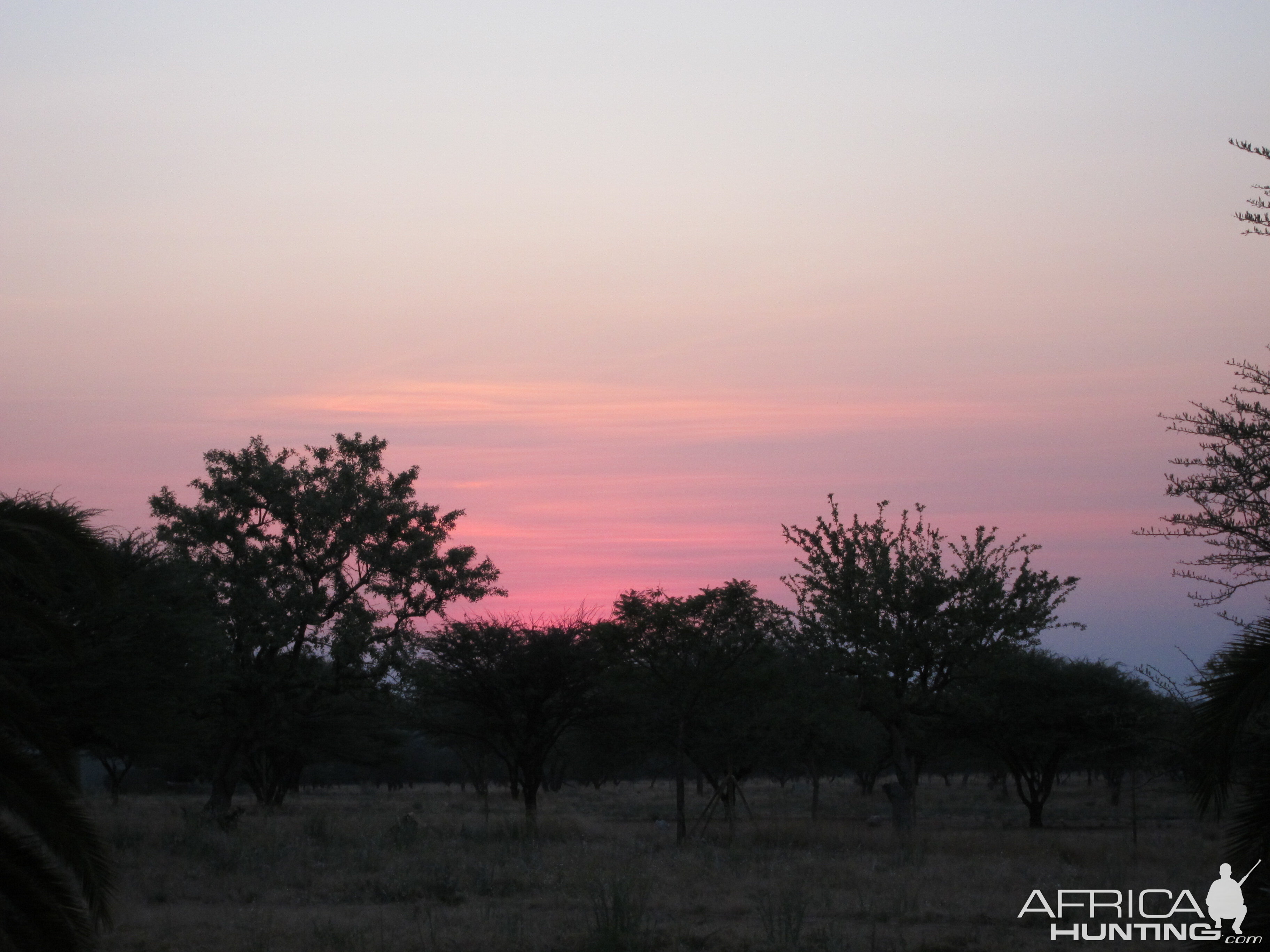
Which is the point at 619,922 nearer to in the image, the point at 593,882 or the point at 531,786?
the point at 593,882

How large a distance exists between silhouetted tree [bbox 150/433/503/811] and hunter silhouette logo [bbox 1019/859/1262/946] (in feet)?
71.7

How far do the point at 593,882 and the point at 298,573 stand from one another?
19043 mm

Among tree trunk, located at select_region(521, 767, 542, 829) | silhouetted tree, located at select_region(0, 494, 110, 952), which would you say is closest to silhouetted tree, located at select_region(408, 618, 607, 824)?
tree trunk, located at select_region(521, 767, 542, 829)

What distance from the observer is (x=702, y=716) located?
99.3ft

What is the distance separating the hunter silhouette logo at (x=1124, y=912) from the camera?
14562 millimetres

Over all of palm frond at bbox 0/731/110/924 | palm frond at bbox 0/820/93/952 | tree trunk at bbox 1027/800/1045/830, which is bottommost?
tree trunk at bbox 1027/800/1045/830

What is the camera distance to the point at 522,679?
32344 millimetres

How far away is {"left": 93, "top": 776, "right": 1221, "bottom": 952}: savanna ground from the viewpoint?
543 inches

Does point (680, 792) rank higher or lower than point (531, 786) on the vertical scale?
higher

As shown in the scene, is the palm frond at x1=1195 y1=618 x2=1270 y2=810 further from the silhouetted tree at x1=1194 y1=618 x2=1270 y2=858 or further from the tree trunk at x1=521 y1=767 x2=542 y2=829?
the tree trunk at x1=521 y1=767 x2=542 y2=829

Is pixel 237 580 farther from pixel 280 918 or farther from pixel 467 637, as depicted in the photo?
pixel 280 918

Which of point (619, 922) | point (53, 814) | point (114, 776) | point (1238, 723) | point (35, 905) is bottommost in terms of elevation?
point (114, 776)

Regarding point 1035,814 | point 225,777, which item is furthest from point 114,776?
point 1035,814

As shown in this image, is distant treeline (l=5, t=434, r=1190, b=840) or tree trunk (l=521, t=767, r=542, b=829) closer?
distant treeline (l=5, t=434, r=1190, b=840)
